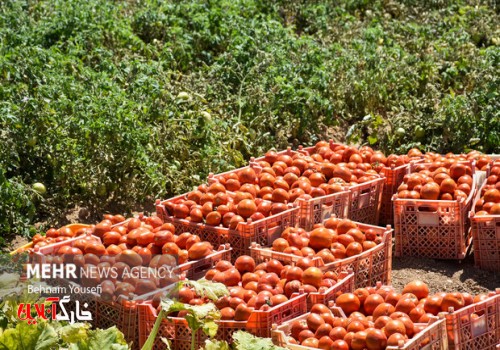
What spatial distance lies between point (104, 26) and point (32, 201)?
358 cm

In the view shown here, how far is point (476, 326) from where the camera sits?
5480 millimetres

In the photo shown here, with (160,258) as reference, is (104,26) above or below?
above

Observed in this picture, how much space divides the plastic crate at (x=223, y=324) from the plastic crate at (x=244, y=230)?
1.12 metres

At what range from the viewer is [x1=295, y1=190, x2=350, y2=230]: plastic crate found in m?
7.08

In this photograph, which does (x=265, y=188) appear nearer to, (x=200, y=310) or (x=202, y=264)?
(x=202, y=264)

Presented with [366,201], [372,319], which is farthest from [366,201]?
[372,319]

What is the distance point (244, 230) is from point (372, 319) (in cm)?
153

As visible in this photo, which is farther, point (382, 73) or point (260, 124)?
point (382, 73)

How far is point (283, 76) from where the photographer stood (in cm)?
1002

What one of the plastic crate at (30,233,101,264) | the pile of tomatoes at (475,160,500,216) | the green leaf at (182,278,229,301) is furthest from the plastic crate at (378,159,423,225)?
the green leaf at (182,278,229,301)

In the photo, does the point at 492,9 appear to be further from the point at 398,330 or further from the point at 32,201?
the point at 398,330

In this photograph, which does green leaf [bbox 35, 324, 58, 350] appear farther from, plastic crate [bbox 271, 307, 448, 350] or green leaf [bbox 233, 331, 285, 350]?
plastic crate [bbox 271, 307, 448, 350]

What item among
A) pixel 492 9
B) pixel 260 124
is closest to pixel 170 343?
pixel 260 124

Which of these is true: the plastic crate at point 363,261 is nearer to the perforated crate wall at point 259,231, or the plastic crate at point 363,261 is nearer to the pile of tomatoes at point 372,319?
the perforated crate wall at point 259,231
